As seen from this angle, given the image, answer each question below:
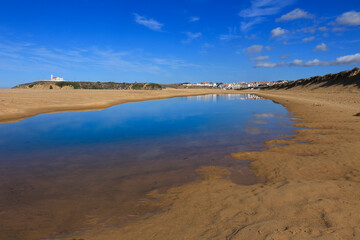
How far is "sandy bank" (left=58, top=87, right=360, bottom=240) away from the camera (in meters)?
3.96

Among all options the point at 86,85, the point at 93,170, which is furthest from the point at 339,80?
the point at 86,85

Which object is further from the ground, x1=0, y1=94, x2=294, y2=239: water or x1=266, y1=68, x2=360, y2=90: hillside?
x1=266, y1=68, x2=360, y2=90: hillside

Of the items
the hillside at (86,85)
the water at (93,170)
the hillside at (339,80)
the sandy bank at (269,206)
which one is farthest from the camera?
the hillside at (86,85)

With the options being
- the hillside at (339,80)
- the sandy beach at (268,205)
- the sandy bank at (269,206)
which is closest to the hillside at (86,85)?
the hillside at (339,80)

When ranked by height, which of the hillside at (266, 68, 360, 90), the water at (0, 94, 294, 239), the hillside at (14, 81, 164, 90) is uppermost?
the hillside at (14, 81, 164, 90)

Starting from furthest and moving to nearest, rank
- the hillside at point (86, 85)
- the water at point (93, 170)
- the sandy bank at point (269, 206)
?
the hillside at point (86, 85)
the water at point (93, 170)
the sandy bank at point (269, 206)

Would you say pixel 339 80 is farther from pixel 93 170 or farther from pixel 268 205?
pixel 93 170

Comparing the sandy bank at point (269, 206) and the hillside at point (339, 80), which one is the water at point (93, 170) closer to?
the sandy bank at point (269, 206)

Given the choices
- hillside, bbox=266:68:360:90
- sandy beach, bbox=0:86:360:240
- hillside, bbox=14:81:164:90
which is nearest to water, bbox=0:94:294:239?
sandy beach, bbox=0:86:360:240

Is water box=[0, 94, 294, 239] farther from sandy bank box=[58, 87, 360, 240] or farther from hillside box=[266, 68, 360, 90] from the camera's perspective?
hillside box=[266, 68, 360, 90]

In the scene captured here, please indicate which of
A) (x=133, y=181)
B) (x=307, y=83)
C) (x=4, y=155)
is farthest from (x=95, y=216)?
(x=307, y=83)

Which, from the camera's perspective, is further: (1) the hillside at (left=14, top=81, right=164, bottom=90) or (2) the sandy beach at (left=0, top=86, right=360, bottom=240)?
(1) the hillside at (left=14, top=81, right=164, bottom=90)

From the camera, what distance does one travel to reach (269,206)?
15.9 feet

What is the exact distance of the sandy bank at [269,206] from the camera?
3955 mm
